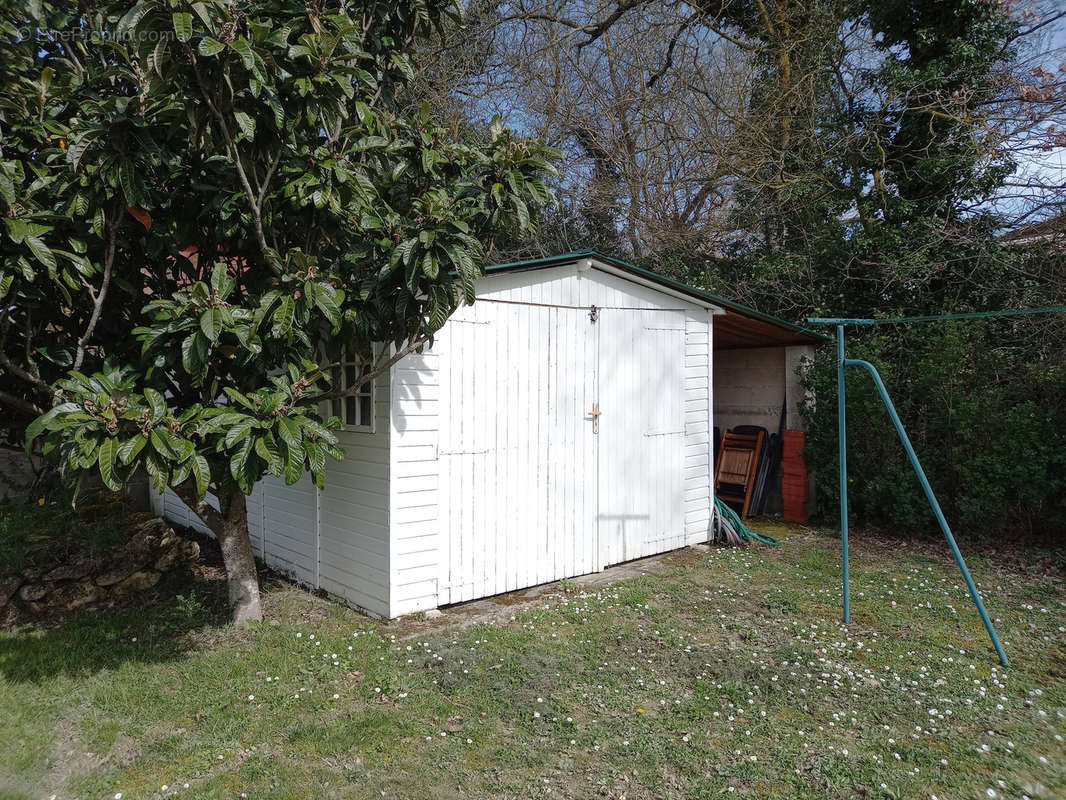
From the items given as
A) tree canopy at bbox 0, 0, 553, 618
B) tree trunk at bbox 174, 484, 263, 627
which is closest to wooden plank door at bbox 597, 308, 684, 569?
tree canopy at bbox 0, 0, 553, 618

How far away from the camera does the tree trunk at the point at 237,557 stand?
14.6ft

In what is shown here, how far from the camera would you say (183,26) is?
115 inches

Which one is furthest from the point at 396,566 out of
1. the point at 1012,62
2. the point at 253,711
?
the point at 1012,62

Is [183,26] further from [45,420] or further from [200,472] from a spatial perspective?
[200,472]

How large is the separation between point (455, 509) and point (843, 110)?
28.3 feet

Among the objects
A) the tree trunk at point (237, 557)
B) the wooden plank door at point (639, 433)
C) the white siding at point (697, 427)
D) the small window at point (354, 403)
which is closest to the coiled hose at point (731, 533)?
the white siding at point (697, 427)

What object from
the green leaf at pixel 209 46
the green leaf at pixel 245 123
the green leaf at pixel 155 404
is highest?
the green leaf at pixel 209 46

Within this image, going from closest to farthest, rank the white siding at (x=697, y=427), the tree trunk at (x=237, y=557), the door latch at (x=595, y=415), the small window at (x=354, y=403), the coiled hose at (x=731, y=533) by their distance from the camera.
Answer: the tree trunk at (x=237, y=557), the small window at (x=354, y=403), the door latch at (x=595, y=415), the white siding at (x=697, y=427), the coiled hose at (x=731, y=533)

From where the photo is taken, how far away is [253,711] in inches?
133

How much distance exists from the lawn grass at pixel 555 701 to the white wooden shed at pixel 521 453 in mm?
435

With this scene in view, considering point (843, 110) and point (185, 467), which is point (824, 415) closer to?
point (843, 110)

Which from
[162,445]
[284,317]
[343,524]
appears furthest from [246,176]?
[343,524]

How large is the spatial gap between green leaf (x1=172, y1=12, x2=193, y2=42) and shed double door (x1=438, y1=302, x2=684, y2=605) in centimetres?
238

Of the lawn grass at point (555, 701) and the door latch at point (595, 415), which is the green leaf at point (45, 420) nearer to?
the lawn grass at point (555, 701)
